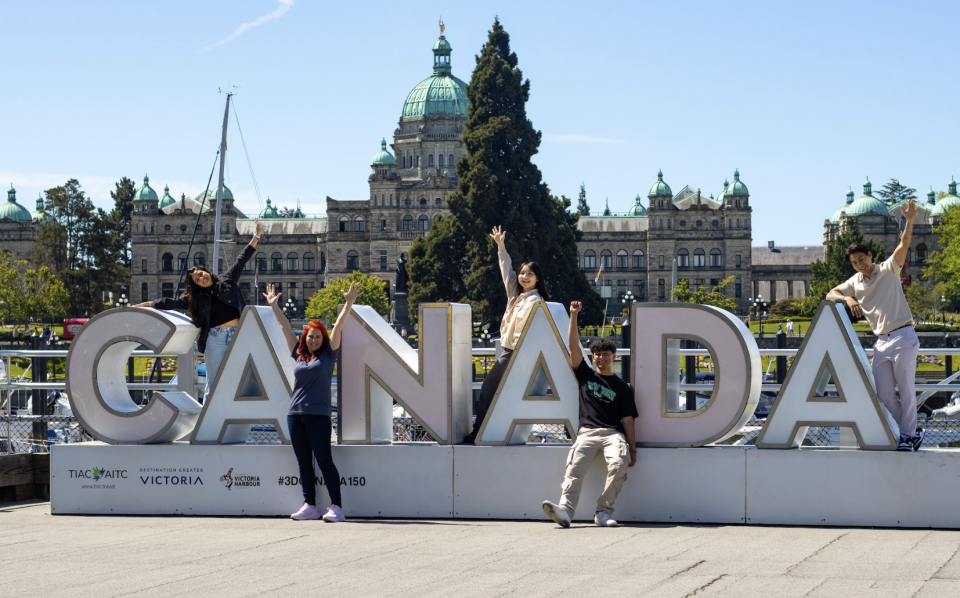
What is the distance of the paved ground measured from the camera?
669 cm

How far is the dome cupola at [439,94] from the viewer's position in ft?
404

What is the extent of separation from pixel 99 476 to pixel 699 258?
359ft

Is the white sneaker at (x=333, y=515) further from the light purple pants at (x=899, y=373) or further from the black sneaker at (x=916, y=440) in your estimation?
the black sneaker at (x=916, y=440)

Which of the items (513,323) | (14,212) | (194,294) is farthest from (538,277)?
(14,212)

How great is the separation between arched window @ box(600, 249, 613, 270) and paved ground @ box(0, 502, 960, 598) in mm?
111724

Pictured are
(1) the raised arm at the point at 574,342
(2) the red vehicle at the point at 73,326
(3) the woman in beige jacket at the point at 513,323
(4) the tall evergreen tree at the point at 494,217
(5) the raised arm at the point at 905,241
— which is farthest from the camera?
(4) the tall evergreen tree at the point at 494,217

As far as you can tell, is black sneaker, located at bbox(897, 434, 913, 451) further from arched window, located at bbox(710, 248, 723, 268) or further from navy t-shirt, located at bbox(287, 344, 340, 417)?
arched window, located at bbox(710, 248, 723, 268)

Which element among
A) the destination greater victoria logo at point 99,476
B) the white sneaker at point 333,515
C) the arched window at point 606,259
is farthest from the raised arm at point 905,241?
the arched window at point 606,259

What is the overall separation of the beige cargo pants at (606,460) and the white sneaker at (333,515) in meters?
1.86

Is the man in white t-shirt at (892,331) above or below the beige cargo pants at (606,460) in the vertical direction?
above

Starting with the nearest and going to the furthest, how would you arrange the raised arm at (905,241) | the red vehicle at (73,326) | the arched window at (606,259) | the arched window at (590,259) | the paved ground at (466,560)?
the paved ground at (466,560) < the raised arm at (905,241) < the red vehicle at (73,326) < the arched window at (606,259) < the arched window at (590,259)

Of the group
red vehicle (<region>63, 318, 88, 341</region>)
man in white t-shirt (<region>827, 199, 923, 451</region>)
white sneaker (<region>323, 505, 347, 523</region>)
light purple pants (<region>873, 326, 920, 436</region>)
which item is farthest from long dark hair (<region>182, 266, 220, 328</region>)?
light purple pants (<region>873, 326, 920, 436</region>)

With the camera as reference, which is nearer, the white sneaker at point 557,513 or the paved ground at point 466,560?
the paved ground at point 466,560

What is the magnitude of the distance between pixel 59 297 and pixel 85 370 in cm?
7965
